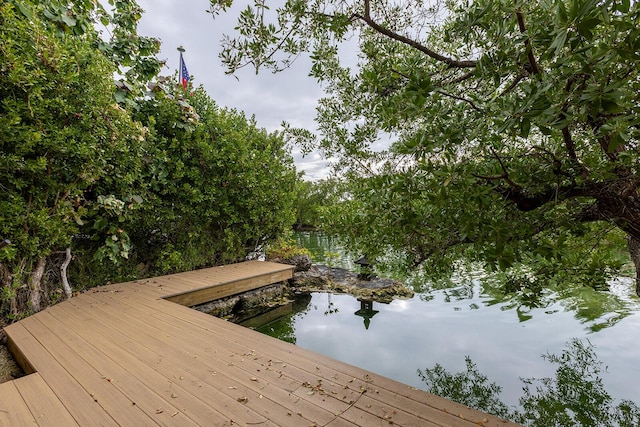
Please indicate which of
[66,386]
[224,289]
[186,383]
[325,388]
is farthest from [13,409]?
[224,289]

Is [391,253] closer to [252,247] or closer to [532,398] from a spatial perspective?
[532,398]

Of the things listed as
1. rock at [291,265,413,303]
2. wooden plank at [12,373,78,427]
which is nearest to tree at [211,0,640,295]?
wooden plank at [12,373,78,427]

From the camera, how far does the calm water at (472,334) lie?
11.1ft

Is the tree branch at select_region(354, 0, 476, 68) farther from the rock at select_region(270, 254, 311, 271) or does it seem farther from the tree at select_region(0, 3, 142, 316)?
the rock at select_region(270, 254, 311, 271)

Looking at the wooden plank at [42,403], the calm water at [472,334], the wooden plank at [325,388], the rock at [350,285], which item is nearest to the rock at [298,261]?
the rock at [350,285]

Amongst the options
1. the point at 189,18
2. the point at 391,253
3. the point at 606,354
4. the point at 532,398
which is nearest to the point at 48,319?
the point at 189,18

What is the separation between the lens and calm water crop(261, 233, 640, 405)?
338cm

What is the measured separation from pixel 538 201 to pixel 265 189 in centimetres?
564

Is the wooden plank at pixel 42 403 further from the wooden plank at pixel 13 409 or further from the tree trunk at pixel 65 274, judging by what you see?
the tree trunk at pixel 65 274

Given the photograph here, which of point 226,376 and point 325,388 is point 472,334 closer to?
point 325,388

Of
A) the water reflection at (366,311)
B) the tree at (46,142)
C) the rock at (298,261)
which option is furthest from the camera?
the rock at (298,261)

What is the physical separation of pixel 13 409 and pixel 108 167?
3327mm

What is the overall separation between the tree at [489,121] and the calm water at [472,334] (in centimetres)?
136

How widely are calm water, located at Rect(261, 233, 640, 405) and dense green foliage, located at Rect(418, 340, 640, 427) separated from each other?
11 cm
